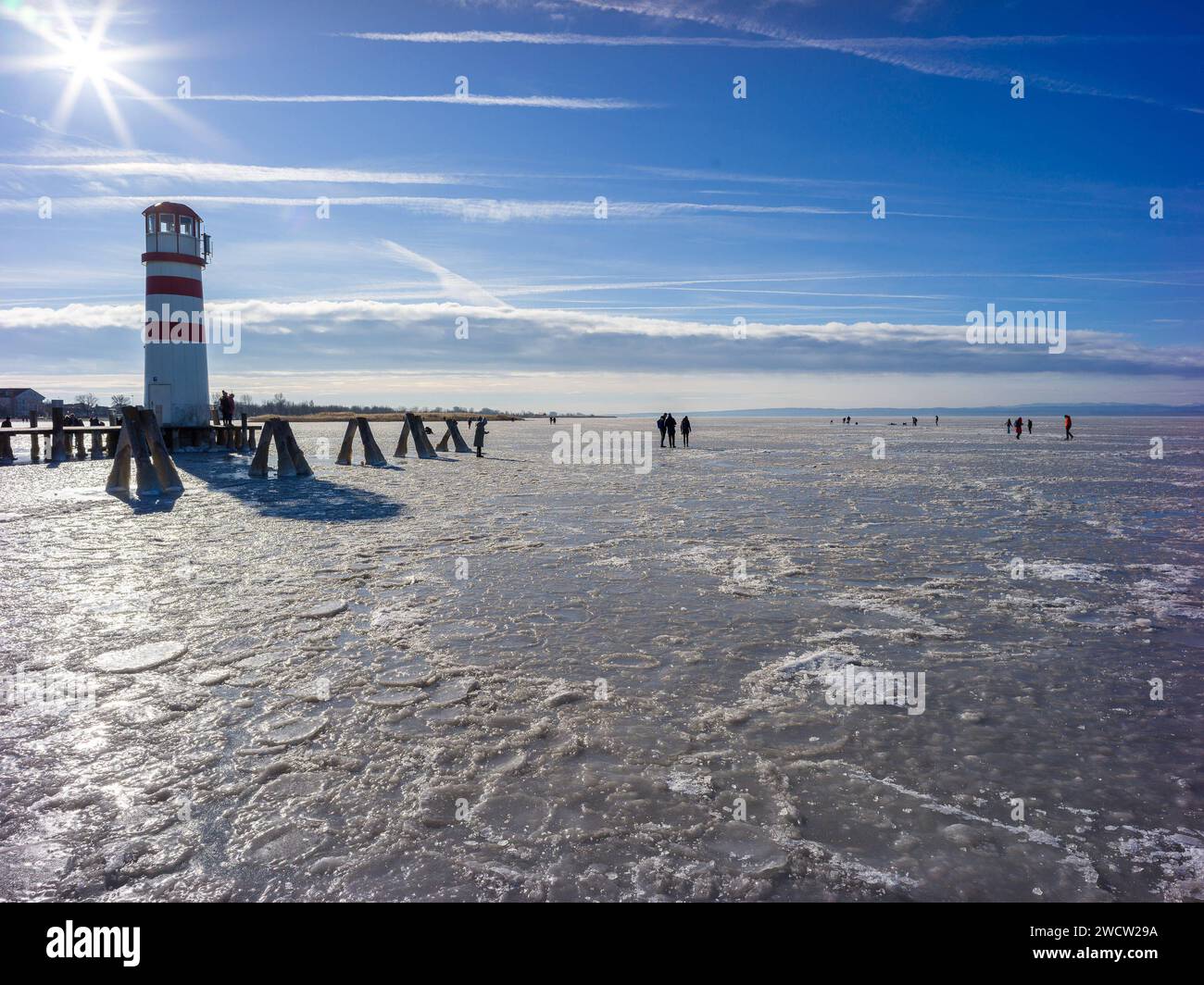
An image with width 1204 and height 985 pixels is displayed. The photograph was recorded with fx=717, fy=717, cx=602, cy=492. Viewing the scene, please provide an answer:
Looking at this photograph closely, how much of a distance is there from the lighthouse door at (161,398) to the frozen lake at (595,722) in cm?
2291

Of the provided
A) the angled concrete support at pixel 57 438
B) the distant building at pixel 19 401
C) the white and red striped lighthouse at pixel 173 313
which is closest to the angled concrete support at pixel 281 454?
the white and red striped lighthouse at pixel 173 313

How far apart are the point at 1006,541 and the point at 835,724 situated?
776cm

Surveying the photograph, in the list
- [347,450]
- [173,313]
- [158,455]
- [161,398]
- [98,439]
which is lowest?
[158,455]

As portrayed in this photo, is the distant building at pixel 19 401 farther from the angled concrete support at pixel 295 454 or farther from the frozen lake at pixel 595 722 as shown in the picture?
the frozen lake at pixel 595 722

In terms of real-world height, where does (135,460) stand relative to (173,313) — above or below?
below

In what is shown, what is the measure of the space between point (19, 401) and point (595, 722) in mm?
114031

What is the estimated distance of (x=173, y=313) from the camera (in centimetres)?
2977

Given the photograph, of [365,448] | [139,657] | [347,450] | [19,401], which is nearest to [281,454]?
[347,450]

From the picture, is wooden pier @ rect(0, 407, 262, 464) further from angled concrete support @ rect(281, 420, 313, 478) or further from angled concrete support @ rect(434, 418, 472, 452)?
angled concrete support @ rect(281, 420, 313, 478)

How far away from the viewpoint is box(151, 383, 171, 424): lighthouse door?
30.3 meters

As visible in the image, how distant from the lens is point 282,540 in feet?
34.0

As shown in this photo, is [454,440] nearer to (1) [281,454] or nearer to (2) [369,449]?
(2) [369,449]
